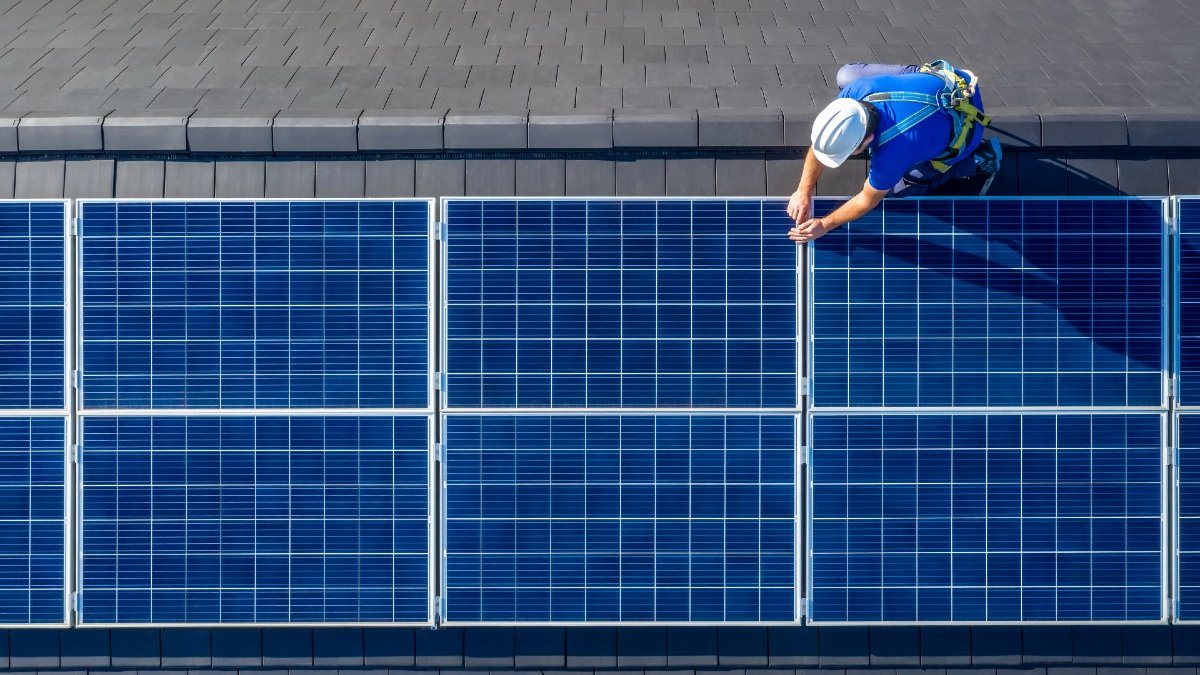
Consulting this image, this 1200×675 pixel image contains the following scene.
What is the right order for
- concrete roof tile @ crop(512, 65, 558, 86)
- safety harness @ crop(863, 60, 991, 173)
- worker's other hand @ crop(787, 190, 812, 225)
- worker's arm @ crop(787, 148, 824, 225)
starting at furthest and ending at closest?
concrete roof tile @ crop(512, 65, 558, 86)
worker's other hand @ crop(787, 190, 812, 225)
worker's arm @ crop(787, 148, 824, 225)
safety harness @ crop(863, 60, 991, 173)

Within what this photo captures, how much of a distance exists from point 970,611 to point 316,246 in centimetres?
639

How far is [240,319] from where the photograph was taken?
6.92 meters

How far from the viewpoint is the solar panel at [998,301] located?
684cm

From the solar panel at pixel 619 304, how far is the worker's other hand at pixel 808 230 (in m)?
0.10

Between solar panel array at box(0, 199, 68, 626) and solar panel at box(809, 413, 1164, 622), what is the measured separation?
21.2 ft

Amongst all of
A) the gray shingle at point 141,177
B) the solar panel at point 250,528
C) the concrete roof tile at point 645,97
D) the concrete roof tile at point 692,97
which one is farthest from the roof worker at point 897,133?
the gray shingle at point 141,177

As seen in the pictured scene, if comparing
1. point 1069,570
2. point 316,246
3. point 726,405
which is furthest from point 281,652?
point 1069,570

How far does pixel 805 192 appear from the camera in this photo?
6641 millimetres

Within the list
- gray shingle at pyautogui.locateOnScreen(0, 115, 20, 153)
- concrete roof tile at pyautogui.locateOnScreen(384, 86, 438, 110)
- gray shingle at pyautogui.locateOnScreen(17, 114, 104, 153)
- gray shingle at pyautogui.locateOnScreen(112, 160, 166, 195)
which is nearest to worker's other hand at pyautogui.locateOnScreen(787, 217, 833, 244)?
concrete roof tile at pyautogui.locateOnScreen(384, 86, 438, 110)

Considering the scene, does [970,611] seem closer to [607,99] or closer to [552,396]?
[552,396]

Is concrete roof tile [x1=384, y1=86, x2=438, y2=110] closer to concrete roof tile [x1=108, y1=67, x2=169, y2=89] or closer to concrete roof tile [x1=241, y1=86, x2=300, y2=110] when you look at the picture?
concrete roof tile [x1=241, y1=86, x2=300, y2=110]

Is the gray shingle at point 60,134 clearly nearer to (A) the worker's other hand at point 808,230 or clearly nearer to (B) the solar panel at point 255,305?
(B) the solar panel at point 255,305

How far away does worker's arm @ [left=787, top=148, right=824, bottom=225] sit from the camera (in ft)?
21.4

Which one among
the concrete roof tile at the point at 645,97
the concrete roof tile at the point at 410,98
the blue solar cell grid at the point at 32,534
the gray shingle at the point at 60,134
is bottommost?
the blue solar cell grid at the point at 32,534
